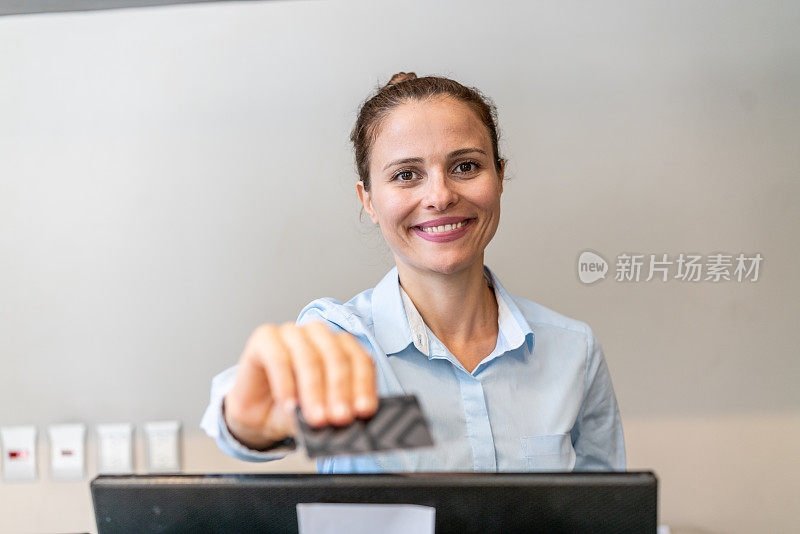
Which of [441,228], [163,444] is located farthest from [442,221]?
[163,444]

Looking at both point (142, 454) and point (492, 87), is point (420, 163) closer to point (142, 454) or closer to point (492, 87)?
point (492, 87)

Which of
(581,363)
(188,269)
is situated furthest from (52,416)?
(581,363)

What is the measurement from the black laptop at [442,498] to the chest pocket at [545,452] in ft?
1.54

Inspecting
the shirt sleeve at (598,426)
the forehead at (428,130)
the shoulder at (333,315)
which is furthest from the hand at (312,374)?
the shirt sleeve at (598,426)

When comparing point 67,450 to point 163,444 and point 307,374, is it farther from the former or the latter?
point 307,374

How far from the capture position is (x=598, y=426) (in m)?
1.08

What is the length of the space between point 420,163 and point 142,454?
3.07 ft

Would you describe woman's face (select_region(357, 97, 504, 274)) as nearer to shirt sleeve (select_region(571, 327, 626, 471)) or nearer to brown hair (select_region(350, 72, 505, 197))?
brown hair (select_region(350, 72, 505, 197))

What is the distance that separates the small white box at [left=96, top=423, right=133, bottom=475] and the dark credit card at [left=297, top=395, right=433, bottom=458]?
1.17 meters

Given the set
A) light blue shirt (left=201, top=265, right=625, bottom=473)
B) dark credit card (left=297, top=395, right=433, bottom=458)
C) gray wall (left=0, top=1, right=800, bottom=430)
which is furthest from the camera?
gray wall (left=0, top=1, right=800, bottom=430)

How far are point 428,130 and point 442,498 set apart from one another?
60 centimetres

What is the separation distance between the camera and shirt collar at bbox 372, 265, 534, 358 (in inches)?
38.3

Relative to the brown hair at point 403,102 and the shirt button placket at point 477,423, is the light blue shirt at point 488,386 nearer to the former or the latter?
the shirt button placket at point 477,423

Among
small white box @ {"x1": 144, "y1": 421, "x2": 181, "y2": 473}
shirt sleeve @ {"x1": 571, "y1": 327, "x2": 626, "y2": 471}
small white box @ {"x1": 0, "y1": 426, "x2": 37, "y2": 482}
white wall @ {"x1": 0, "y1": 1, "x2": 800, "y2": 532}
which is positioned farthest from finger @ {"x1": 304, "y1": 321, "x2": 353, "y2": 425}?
small white box @ {"x1": 0, "y1": 426, "x2": 37, "y2": 482}
